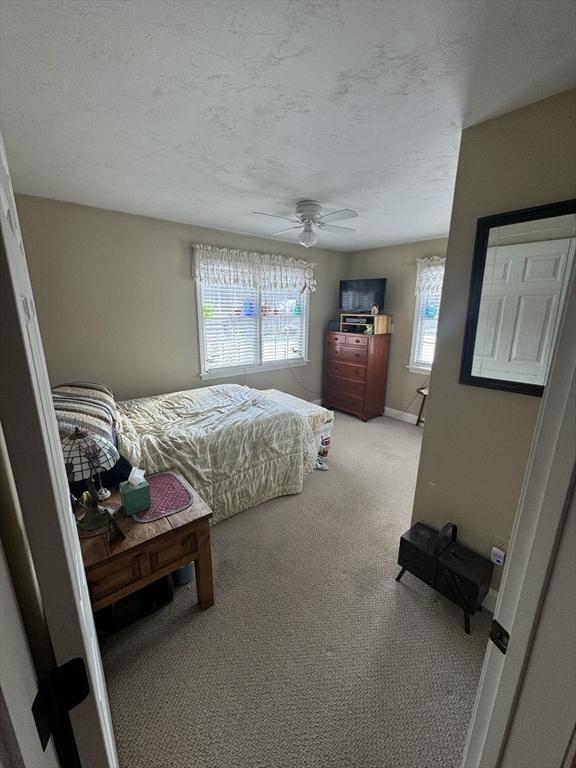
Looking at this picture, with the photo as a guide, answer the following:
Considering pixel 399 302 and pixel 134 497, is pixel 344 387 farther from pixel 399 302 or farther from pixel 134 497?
pixel 134 497

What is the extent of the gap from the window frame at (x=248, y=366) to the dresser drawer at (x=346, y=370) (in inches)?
14.2

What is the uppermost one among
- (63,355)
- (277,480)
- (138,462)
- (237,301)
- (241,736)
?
(237,301)

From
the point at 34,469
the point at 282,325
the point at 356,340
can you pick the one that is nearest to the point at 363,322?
the point at 356,340

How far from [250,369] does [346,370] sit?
1393mm

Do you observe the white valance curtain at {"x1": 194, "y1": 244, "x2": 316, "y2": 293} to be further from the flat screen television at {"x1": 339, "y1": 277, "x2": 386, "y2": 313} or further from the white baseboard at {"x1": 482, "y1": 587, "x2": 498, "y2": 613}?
the white baseboard at {"x1": 482, "y1": 587, "x2": 498, "y2": 613}

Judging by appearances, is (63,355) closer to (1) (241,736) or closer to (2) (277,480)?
(2) (277,480)

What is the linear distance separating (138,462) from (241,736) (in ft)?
4.50

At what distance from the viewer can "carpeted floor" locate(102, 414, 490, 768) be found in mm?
1173

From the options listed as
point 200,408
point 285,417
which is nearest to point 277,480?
point 285,417

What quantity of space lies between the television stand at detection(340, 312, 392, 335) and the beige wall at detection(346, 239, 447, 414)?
198 mm

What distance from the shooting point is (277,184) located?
218cm

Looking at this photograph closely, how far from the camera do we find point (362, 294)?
4.40 meters

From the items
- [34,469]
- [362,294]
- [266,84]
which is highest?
[266,84]

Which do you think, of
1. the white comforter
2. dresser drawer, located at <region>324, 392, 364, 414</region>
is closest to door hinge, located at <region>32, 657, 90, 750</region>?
the white comforter
